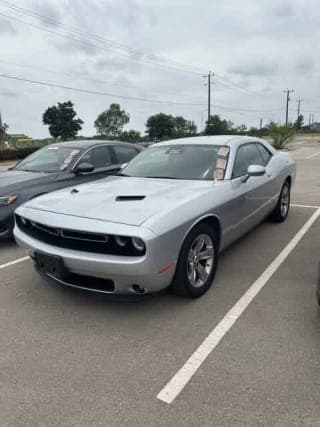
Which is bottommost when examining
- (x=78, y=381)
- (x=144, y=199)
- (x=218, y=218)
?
(x=78, y=381)

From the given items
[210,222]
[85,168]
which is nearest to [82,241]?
[210,222]

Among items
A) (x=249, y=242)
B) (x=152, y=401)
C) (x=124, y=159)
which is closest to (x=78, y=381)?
(x=152, y=401)

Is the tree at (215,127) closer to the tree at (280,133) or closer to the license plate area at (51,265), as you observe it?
the tree at (280,133)

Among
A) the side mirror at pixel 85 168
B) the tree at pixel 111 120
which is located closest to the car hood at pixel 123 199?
the side mirror at pixel 85 168

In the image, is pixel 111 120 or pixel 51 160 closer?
pixel 51 160

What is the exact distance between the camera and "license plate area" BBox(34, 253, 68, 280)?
2844 millimetres

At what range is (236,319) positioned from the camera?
2.93m

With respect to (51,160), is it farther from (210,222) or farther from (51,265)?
(210,222)

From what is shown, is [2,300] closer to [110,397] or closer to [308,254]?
[110,397]

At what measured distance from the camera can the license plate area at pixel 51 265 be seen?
9.33 ft

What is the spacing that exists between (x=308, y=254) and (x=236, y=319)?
6.27 feet

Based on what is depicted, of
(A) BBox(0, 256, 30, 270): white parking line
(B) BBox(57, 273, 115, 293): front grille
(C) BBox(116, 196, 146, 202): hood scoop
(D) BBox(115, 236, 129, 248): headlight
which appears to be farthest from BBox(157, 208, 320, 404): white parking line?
(A) BBox(0, 256, 30, 270): white parking line

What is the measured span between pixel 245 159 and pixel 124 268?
2490 millimetres

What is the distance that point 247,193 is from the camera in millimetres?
4062
